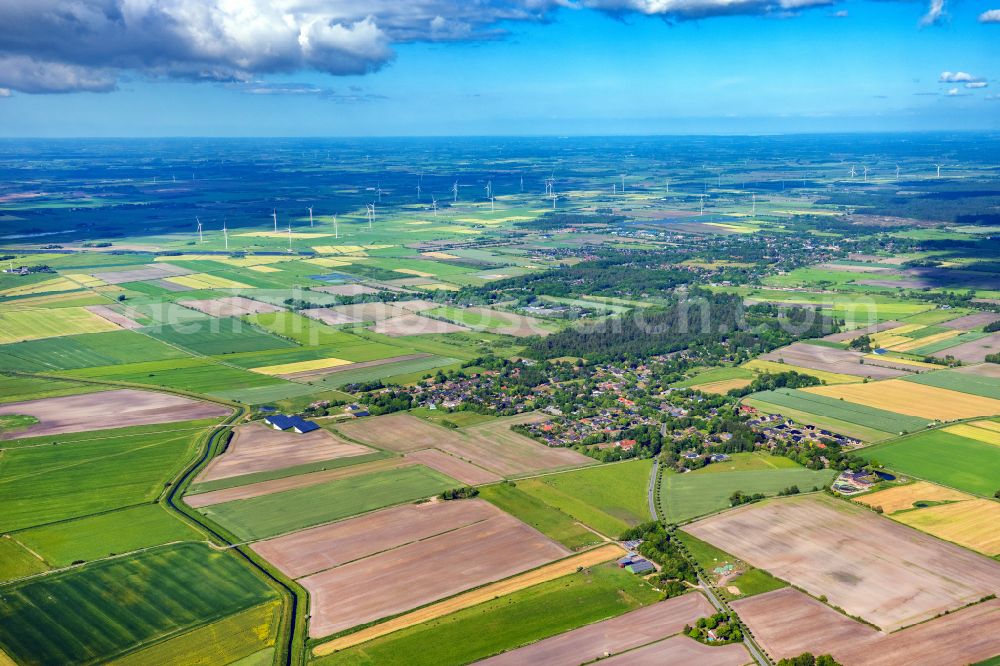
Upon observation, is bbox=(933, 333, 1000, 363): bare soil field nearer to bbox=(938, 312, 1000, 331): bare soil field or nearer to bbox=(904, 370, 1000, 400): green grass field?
bbox=(938, 312, 1000, 331): bare soil field

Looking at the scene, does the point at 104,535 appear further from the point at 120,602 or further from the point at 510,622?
the point at 510,622

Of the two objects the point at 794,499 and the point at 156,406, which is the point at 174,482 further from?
the point at 794,499

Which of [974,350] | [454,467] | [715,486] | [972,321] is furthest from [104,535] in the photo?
[972,321]

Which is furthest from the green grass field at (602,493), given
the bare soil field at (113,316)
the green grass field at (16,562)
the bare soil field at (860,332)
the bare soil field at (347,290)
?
the bare soil field at (347,290)

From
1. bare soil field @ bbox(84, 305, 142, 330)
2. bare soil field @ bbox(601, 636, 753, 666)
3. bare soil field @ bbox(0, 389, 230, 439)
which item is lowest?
bare soil field @ bbox(601, 636, 753, 666)

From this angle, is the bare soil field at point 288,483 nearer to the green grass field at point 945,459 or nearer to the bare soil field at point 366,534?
the bare soil field at point 366,534

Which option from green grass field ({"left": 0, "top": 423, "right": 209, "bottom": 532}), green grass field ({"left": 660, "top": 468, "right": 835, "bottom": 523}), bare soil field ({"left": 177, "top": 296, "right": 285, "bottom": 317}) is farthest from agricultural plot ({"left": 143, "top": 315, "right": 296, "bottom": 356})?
green grass field ({"left": 660, "top": 468, "right": 835, "bottom": 523})

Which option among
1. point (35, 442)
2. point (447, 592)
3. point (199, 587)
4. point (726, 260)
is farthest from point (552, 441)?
point (726, 260)
